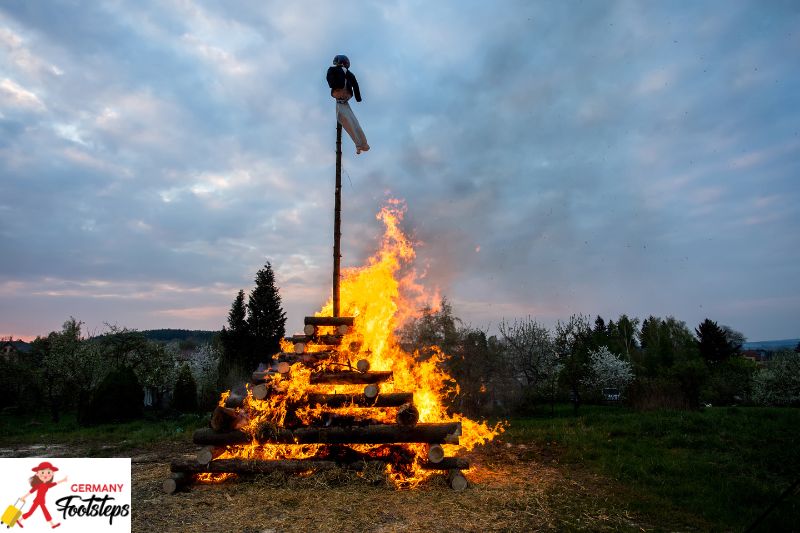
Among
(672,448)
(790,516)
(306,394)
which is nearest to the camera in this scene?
(790,516)

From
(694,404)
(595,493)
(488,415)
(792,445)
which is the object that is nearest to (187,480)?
(595,493)

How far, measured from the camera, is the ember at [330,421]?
9.73 meters

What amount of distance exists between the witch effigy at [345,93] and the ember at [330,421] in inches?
197

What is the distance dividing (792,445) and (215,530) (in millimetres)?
13182

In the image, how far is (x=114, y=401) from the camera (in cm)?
2161

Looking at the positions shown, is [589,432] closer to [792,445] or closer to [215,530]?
[792,445]

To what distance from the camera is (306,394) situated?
422 inches

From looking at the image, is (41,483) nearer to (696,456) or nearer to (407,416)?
(407,416)

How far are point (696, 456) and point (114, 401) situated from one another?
23.5 meters

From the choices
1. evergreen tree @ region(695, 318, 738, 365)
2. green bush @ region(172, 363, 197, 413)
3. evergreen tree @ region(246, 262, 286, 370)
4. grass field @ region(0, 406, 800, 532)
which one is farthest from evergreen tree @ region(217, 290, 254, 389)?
evergreen tree @ region(695, 318, 738, 365)

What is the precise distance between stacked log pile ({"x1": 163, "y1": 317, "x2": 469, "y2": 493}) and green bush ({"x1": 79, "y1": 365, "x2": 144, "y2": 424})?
14653 millimetres

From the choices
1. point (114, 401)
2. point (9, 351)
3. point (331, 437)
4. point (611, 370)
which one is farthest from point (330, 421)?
point (9, 351)

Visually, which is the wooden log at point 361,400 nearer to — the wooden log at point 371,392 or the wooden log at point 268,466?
the wooden log at point 371,392

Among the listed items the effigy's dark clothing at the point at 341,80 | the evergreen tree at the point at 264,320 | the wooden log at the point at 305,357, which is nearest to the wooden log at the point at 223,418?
the wooden log at the point at 305,357
